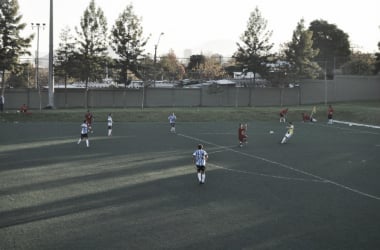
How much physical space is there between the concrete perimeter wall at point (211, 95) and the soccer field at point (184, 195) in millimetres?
23290

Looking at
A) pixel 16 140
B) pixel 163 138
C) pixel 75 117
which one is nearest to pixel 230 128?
pixel 163 138

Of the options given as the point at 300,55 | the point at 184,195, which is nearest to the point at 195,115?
the point at 300,55

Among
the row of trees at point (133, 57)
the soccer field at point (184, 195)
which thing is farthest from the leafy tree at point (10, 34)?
the soccer field at point (184, 195)

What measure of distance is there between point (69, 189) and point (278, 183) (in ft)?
27.9

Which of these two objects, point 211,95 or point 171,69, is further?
point 171,69

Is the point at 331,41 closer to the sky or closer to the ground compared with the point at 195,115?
closer to the sky

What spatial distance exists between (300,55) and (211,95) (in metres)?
13.3

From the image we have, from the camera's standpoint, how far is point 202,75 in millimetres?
74438

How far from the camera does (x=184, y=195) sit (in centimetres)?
1636

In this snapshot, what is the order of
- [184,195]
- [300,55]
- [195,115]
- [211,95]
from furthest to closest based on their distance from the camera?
[300,55] < [211,95] < [195,115] < [184,195]

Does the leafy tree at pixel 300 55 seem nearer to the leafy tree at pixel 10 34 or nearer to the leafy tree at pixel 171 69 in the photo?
the leafy tree at pixel 171 69

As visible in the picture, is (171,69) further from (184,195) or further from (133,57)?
(184,195)

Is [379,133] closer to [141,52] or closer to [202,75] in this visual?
[141,52]

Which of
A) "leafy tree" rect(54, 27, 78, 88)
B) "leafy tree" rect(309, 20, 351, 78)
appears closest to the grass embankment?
"leafy tree" rect(54, 27, 78, 88)
